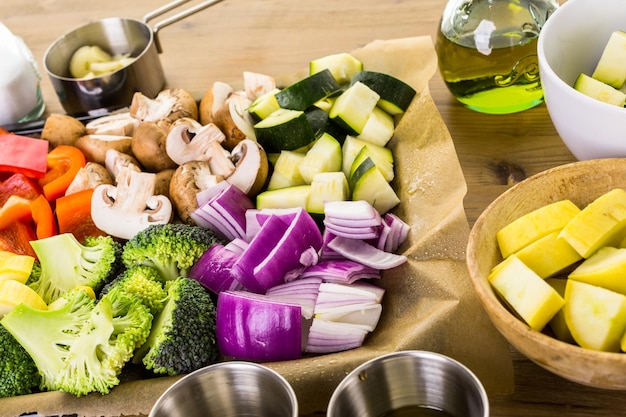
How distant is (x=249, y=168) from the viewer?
1.81m

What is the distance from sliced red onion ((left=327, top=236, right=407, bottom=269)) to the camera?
1528 mm

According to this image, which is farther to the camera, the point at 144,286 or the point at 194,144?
the point at 194,144

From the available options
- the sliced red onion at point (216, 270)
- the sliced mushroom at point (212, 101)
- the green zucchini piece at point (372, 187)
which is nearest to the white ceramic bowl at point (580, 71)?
the green zucchini piece at point (372, 187)

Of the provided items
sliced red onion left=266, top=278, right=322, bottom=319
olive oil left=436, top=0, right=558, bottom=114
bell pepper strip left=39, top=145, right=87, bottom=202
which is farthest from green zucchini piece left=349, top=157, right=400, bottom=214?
bell pepper strip left=39, top=145, right=87, bottom=202

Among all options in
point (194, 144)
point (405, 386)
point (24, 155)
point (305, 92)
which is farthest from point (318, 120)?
point (405, 386)

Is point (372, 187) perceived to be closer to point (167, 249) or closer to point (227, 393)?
point (167, 249)

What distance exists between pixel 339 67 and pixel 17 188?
0.88 meters

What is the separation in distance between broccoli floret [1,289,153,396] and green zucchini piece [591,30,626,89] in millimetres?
1029

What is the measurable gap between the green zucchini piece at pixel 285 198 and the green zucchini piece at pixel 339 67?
418 mm

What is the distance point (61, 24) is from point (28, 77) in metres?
0.63

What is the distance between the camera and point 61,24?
9.29 feet

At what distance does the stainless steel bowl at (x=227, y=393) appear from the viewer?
1221 millimetres

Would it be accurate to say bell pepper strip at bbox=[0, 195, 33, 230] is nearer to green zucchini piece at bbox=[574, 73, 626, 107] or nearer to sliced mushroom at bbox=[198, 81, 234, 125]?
sliced mushroom at bbox=[198, 81, 234, 125]

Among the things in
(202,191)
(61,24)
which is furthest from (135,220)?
(61,24)
